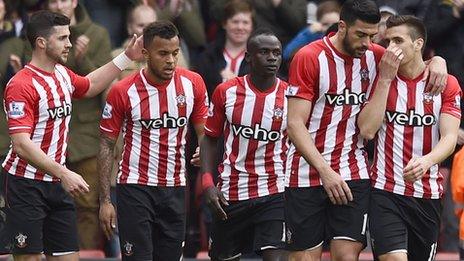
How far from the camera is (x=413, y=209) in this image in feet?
39.1

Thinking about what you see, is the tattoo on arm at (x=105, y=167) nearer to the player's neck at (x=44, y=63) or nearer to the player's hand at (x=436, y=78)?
the player's neck at (x=44, y=63)

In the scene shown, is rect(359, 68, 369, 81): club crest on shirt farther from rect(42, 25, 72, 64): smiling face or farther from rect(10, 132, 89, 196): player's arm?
rect(42, 25, 72, 64): smiling face

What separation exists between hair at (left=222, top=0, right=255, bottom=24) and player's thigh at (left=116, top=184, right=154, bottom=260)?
9.64 feet

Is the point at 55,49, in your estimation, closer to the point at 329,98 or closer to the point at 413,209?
the point at 329,98

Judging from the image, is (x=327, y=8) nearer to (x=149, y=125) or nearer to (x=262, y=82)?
(x=262, y=82)

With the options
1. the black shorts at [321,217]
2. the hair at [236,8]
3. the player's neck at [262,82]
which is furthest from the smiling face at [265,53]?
the hair at [236,8]

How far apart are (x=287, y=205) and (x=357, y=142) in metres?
0.74

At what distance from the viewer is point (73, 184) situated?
1187 centimetres

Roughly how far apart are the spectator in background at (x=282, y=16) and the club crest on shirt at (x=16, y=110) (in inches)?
131

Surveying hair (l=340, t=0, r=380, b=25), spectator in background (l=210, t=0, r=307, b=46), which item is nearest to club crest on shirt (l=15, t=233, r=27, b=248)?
hair (l=340, t=0, r=380, b=25)

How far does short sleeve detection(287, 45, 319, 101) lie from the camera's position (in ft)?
38.5

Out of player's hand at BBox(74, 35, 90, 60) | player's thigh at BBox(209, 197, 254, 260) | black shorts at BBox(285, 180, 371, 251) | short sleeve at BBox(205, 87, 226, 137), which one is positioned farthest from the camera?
player's hand at BBox(74, 35, 90, 60)

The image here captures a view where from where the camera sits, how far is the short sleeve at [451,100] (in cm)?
1186

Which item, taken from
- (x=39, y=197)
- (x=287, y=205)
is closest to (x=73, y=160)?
(x=39, y=197)
